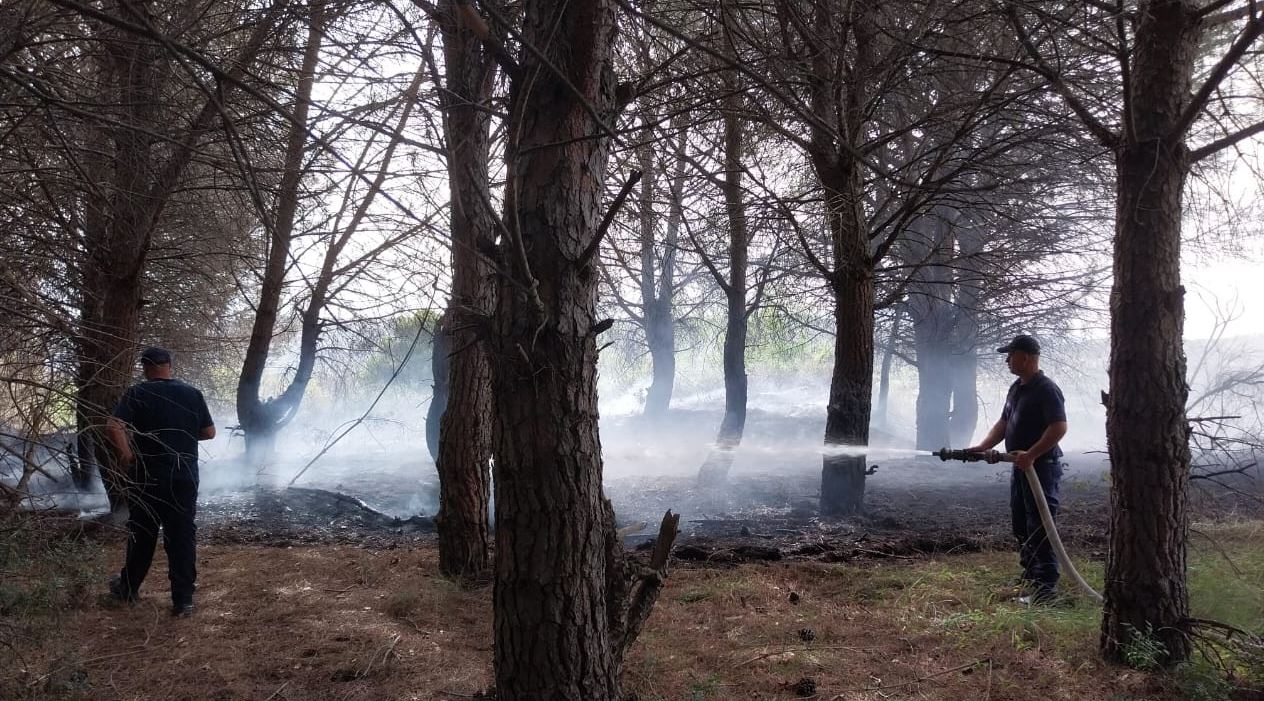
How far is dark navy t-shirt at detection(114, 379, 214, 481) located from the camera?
17.1 ft

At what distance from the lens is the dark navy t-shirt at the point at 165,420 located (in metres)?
5.21

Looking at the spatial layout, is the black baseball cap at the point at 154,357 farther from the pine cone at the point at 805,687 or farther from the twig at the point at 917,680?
the twig at the point at 917,680

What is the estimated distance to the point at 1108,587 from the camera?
414 centimetres

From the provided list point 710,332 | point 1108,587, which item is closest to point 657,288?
point 710,332

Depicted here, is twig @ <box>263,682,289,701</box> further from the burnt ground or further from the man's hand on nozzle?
the man's hand on nozzle

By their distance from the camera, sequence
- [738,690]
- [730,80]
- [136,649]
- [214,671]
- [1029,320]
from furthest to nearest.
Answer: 1. [1029,320]
2. [730,80]
3. [136,649]
4. [214,671]
5. [738,690]

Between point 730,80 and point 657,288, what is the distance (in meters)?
16.2

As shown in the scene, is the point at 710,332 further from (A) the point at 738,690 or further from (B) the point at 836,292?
(A) the point at 738,690

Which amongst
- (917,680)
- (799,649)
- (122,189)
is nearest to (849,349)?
(799,649)

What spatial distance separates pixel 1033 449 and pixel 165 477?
6.07m

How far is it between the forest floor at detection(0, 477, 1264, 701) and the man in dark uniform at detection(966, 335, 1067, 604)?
34 cm

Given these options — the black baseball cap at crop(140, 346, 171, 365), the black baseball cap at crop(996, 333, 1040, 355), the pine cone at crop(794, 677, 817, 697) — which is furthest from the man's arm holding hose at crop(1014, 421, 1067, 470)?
the black baseball cap at crop(140, 346, 171, 365)

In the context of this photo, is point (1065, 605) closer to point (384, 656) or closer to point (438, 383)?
point (384, 656)

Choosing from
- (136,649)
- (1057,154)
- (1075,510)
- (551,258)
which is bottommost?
(136,649)
